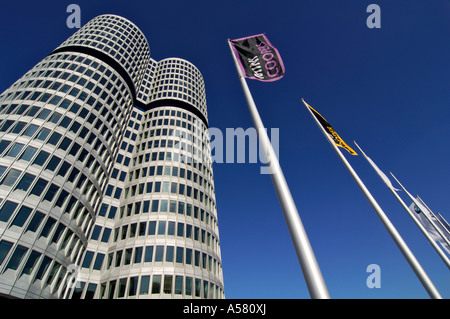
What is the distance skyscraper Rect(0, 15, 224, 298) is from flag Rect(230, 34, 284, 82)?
29.2 m

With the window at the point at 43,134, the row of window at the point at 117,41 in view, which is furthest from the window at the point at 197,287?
the row of window at the point at 117,41

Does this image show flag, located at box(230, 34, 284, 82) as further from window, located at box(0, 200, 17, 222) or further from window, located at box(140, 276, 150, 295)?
window, located at box(140, 276, 150, 295)

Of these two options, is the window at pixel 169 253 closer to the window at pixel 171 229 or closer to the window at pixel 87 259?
the window at pixel 171 229

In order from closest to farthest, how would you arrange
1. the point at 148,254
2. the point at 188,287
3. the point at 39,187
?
the point at 39,187 → the point at 188,287 → the point at 148,254

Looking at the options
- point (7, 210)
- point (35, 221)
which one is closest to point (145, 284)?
point (35, 221)

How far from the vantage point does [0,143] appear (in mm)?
30203

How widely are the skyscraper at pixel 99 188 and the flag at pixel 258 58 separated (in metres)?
29.2

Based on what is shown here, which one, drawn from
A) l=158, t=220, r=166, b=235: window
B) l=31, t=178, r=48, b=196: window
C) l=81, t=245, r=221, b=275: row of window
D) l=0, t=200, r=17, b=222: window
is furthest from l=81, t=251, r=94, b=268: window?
l=0, t=200, r=17, b=222: window

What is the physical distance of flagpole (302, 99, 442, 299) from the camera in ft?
35.6

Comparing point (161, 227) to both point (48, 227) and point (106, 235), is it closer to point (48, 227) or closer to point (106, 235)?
point (106, 235)

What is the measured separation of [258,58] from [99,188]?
1491 inches

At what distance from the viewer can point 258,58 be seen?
1237 cm
